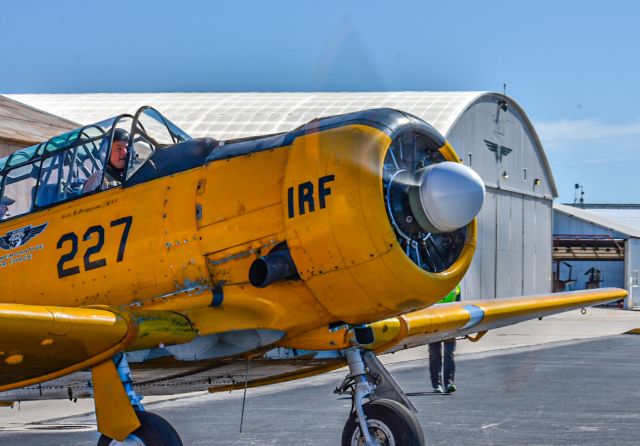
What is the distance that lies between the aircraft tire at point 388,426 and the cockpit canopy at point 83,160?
236 centimetres

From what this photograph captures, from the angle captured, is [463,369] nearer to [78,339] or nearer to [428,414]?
[428,414]

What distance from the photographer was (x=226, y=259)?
7035 millimetres

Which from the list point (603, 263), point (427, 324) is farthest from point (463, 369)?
point (603, 263)

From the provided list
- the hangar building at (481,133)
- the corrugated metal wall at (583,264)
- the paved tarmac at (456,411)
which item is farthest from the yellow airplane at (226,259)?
the corrugated metal wall at (583,264)

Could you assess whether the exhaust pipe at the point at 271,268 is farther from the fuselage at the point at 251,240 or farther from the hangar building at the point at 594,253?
the hangar building at the point at 594,253

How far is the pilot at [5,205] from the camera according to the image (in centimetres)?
831

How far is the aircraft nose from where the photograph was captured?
647cm

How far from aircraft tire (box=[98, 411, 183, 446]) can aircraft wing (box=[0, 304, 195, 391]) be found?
1.55ft

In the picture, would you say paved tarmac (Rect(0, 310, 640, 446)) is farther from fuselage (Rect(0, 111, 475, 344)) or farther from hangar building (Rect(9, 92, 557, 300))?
hangar building (Rect(9, 92, 557, 300))

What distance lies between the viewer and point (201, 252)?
7.10 m

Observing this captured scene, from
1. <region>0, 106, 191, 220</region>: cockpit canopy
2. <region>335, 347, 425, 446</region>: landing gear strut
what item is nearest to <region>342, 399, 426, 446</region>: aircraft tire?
<region>335, 347, 425, 446</region>: landing gear strut

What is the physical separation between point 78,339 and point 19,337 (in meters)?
0.37

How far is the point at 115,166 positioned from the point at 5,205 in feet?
3.98

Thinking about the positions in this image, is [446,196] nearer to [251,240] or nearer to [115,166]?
[251,240]
